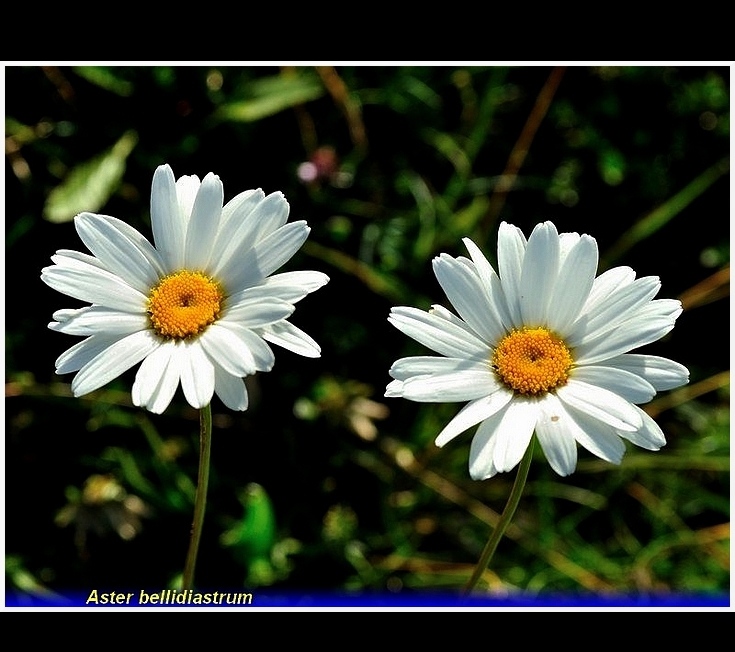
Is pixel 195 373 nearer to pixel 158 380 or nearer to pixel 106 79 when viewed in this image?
pixel 158 380

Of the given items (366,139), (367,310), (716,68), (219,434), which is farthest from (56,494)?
(716,68)

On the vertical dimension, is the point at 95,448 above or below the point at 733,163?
below

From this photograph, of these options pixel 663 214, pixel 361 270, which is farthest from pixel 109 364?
pixel 663 214

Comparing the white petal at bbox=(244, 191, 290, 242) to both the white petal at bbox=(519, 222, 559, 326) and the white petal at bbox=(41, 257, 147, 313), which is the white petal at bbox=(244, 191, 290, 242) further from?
the white petal at bbox=(519, 222, 559, 326)

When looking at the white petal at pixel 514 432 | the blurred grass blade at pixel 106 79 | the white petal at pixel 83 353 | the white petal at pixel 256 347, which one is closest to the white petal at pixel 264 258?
the white petal at pixel 256 347

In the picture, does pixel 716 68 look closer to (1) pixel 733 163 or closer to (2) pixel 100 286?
(1) pixel 733 163

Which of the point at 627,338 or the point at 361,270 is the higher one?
the point at 361,270

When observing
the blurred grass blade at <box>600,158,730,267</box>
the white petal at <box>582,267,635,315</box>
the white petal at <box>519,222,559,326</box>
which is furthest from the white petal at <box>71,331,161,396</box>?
the blurred grass blade at <box>600,158,730,267</box>

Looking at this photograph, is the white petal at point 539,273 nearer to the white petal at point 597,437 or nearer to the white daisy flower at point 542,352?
the white daisy flower at point 542,352
